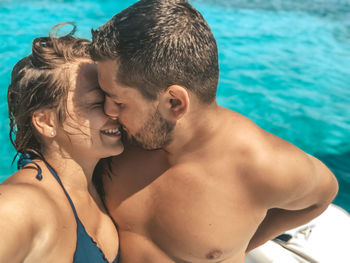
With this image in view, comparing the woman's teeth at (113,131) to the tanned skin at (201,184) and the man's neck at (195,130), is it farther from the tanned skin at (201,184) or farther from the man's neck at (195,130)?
the man's neck at (195,130)

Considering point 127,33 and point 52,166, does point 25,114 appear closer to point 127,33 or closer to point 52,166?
point 52,166

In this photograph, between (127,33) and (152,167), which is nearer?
(127,33)

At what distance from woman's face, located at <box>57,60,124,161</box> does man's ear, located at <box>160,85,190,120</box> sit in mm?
307

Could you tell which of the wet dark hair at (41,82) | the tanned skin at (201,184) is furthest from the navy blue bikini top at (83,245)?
the tanned skin at (201,184)

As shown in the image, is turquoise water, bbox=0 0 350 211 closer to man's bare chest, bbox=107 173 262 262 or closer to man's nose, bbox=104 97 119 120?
man's bare chest, bbox=107 173 262 262

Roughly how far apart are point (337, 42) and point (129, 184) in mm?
8717

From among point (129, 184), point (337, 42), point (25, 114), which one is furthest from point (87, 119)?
point (337, 42)

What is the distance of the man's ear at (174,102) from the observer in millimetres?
1742

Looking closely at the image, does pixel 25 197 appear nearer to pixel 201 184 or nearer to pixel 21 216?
pixel 21 216

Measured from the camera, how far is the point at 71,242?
67.3 inches

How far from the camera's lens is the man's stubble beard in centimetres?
190

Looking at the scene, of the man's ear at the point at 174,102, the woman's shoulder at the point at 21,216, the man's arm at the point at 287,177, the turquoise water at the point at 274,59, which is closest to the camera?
the woman's shoulder at the point at 21,216

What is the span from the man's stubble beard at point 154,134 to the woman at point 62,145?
121 mm

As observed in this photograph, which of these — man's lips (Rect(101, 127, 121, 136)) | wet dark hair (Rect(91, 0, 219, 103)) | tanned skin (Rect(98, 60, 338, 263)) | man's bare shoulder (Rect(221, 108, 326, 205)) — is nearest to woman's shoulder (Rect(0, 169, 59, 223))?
man's lips (Rect(101, 127, 121, 136))
